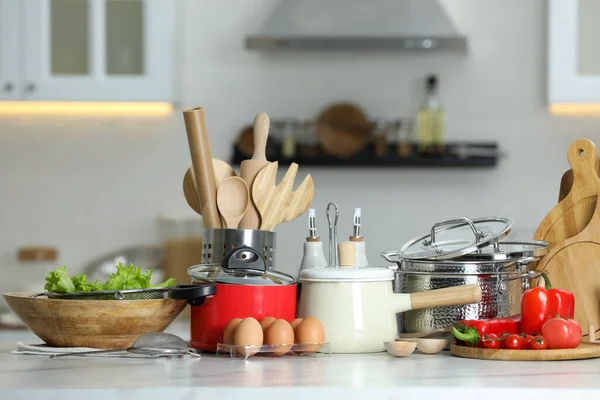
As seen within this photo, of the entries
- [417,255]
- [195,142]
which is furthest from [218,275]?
[417,255]

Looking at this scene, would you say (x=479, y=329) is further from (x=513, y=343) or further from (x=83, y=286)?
(x=83, y=286)

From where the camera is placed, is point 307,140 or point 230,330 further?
point 307,140

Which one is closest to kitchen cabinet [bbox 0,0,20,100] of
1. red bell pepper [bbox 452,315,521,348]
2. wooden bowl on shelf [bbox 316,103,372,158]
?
wooden bowl on shelf [bbox 316,103,372,158]

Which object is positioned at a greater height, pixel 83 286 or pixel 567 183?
pixel 567 183

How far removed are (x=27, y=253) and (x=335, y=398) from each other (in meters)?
2.95

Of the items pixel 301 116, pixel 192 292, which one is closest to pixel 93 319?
pixel 192 292

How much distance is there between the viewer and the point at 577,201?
67.7 inches

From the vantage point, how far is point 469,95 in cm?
384

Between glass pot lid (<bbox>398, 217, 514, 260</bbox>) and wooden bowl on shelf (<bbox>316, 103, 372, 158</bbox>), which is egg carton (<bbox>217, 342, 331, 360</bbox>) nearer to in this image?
glass pot lid (<bbox>398, 217, 514, 260</bbox>)

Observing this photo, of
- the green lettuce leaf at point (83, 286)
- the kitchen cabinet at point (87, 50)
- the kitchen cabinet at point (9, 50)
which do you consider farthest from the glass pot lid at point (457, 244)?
the kitchen cabinet at point (9, 50)

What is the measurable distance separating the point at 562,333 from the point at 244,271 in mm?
540

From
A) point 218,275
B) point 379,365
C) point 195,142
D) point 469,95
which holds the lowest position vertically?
point 379,365

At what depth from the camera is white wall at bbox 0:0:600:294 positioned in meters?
3.84

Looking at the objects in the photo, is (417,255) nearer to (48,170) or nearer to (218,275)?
(218,275)
